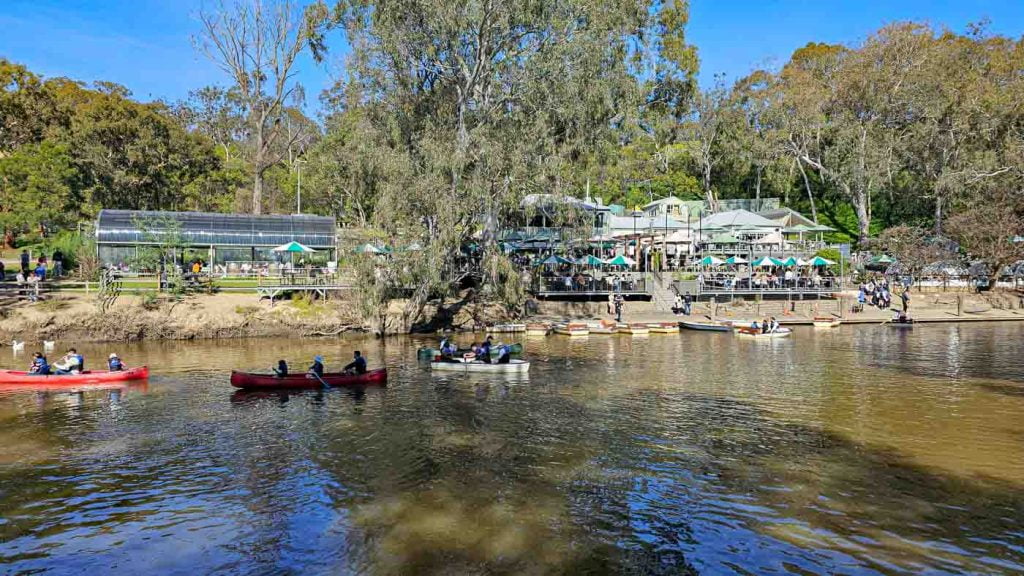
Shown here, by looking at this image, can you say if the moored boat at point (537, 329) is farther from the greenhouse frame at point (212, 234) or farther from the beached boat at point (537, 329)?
the greenhouse frame at point (212, 234)

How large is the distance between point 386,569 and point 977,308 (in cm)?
5754

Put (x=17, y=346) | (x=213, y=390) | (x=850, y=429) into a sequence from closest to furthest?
(x=850, y=429) < (x=213, y=390) < (x=17, y=346)

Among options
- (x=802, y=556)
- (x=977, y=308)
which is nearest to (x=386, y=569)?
(x=802, y=556)

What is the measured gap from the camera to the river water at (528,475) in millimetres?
A: 13633

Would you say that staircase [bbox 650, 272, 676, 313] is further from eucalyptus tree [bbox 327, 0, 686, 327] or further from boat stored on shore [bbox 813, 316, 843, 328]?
eucalyptus tree [bbox 327, 0, 686, 327]

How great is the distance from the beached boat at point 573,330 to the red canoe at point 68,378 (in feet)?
82.7

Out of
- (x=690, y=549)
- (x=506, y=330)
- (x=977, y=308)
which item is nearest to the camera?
(x=690, y=549)

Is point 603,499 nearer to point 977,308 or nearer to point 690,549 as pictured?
point 690,549

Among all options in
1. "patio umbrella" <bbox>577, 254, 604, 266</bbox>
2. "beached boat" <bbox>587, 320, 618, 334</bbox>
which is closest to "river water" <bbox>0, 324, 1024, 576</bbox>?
"beached boat" <bbox>587, 320, 618, 334</bbox>

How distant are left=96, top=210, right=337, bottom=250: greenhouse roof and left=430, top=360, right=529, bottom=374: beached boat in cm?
2412

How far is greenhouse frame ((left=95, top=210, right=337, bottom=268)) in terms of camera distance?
48.2 metres

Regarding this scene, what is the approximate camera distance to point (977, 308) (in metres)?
53.7

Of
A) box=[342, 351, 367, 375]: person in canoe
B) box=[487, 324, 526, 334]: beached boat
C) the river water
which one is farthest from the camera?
box=[487, 324, 526, 334]: beached boat

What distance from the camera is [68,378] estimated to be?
27984 mm
